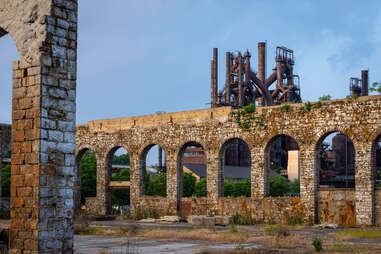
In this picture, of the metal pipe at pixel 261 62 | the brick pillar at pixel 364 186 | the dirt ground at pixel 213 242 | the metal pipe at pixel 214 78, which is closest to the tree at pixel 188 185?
the metal pipe at pixel 214 78

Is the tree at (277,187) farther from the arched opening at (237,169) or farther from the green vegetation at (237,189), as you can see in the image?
the green vegetation at (237,189)

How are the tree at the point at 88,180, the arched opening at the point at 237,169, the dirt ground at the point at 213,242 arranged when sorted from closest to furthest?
1. the dirt ground at the point at 213,242
2. the tree at the point at 88,180
3. the arched opening at the point at 237,169

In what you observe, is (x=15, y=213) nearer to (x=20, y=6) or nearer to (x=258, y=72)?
(x=20, y=6)

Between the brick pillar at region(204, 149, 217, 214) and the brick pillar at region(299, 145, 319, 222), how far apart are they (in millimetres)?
4421

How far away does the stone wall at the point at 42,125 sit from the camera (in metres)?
10.4

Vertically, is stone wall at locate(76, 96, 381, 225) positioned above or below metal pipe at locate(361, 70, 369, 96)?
below

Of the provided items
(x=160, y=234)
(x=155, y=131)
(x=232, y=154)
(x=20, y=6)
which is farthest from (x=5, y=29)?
(x=232, y=154)

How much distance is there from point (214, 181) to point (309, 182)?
4.97 meters

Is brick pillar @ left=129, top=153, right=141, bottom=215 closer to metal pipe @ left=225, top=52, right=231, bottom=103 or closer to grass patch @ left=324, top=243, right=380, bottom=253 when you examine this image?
grass patch @ left=324, top=243, right=380, bottom=253

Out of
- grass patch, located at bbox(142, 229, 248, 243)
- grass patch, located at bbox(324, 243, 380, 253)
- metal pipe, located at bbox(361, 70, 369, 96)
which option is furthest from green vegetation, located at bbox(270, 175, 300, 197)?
grass patch, located at bbox(324, 243, 380, 253)

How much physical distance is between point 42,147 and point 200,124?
56.5 feet

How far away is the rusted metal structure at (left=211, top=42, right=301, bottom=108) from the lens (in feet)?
162

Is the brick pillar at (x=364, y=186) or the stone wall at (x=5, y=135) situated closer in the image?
the brick pillar at (x=364, y=186)

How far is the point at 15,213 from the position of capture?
10672 millimetres
